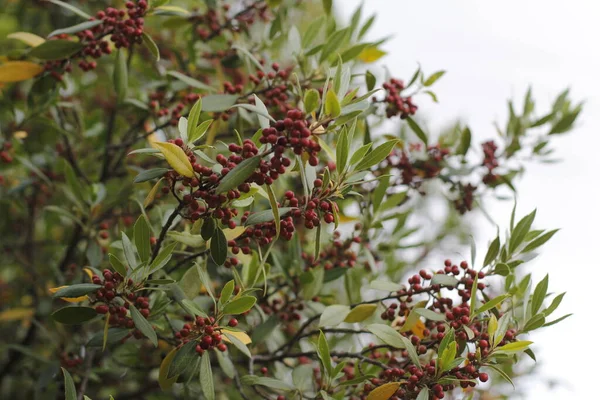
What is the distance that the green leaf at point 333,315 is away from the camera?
114 centimetres

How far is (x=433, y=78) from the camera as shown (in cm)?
135

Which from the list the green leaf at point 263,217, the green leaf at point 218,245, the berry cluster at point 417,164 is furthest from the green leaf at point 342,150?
the berry cluster at point 417,164

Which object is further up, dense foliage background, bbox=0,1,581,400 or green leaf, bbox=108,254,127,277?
dense foliage background, bbox=0,1,581,400

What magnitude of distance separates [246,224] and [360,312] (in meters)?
0.37

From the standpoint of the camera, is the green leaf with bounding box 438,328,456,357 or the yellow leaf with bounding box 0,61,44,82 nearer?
the green leaf with bounding box 438,328,456,357

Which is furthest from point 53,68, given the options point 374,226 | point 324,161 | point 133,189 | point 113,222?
point 374,226

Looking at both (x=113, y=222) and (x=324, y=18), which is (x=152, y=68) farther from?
(x=324, y=18)

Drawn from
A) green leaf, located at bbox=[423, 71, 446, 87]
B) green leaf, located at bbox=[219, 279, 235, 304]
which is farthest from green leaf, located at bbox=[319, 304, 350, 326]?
green leaf, located at bbox=[423, 71, 446, 87]

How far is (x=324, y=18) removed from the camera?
138 centimetres

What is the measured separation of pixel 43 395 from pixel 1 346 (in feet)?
0.87

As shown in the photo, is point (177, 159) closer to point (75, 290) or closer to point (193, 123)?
point (193, 123)

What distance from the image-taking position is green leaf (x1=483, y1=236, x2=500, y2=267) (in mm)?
1141

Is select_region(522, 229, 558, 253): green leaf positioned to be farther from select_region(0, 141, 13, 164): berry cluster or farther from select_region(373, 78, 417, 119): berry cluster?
select_region(0, 141, 13, 164): berry cluster

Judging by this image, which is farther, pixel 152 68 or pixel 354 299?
pixel 152 68
